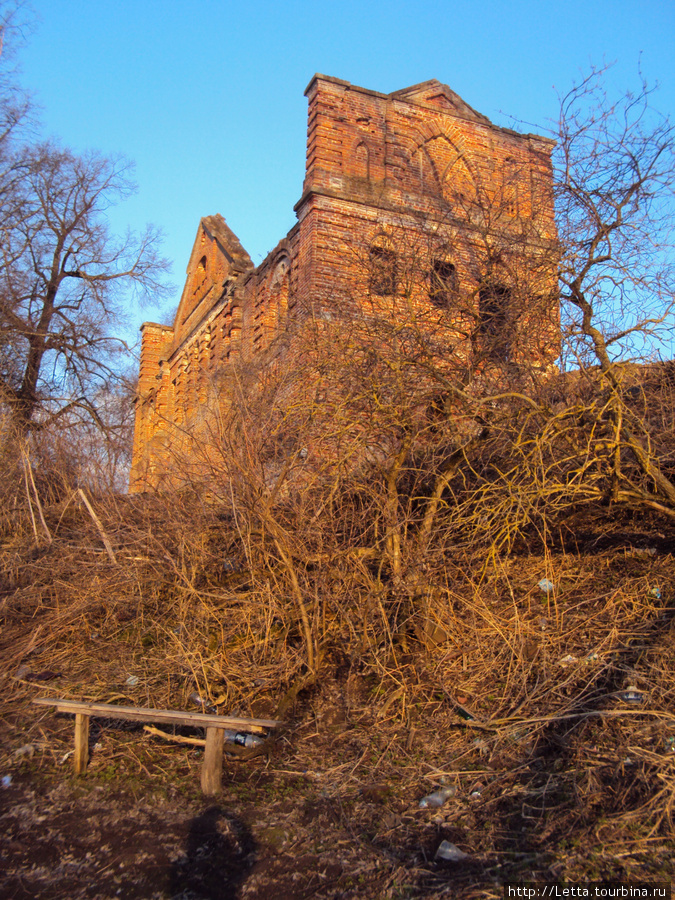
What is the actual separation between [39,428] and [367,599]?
958 centimetres

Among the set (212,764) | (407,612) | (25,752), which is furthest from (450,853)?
(25,752)

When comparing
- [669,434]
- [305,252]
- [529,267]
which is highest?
[305,252]

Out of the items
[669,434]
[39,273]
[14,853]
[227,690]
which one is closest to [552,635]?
[669,434]

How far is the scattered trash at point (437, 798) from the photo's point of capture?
480cm

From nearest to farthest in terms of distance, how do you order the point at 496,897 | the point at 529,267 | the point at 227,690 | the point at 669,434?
the point at 496,897
the point at 227,690
the point at 669,434
the point at 529,267

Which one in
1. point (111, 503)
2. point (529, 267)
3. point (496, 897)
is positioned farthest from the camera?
point (111, 503)

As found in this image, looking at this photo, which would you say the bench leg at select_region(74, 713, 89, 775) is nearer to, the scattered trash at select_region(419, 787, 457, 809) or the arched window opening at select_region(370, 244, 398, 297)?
the scattered trash at select_region(419, 787, 457, 809)

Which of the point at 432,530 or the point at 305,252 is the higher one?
the point at 305,252

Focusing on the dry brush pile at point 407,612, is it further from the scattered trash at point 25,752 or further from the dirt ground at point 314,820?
the scattered trash at point 25,752

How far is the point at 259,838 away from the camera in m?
4.49

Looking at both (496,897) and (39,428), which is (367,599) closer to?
(496,897)

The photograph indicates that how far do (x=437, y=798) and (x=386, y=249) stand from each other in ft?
21.3

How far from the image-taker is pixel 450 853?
13.6 ft

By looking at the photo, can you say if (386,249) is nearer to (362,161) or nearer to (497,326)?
(497,326)
